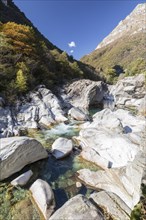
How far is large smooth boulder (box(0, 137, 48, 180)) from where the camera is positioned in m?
9.82

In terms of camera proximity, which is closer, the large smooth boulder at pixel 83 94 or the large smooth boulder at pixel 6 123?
the large smooth boulder at pixel 6 123

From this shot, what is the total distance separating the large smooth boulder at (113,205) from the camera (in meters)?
7.00

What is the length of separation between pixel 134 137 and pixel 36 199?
775cm

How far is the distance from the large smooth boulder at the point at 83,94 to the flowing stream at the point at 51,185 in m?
16.8

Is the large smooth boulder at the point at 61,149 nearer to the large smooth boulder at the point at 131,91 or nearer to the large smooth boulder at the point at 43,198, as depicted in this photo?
the large smooth boulder at the point at 43,198

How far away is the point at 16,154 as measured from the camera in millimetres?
10180

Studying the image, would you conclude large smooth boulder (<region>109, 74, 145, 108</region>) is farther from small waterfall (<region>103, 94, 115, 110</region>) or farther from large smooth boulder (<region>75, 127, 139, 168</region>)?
large smooth boulder (<region>75, 127, 139, 168</region>)

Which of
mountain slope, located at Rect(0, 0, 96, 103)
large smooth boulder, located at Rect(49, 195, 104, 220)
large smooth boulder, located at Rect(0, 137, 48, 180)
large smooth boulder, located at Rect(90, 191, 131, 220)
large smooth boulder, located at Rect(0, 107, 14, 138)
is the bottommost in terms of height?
large smooth boulder, located at Rect(90, 191, 131, 220)

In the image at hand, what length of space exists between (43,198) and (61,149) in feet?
16.8

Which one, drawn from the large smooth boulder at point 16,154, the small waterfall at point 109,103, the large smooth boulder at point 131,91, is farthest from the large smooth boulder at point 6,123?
the large smooth boulder at point 131,91

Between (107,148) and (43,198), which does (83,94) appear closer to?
(107,148)

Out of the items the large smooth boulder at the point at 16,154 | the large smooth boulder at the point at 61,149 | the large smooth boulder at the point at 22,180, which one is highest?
the large smooth boulder at the point at 16,154

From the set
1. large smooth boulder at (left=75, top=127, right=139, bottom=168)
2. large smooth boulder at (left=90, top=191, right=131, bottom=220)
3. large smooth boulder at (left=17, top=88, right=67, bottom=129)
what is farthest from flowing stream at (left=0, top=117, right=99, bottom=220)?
large smooth boulder at (left=17, top=88, right=67, bottom=129)

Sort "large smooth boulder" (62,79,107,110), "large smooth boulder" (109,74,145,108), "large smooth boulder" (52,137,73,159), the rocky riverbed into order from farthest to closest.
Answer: "large smooth boulder" (109,74,145,108), "large smooth boulder" (62,79,107,110), "large smooth boulder" (52,137,73,159), the rocky riverbed
